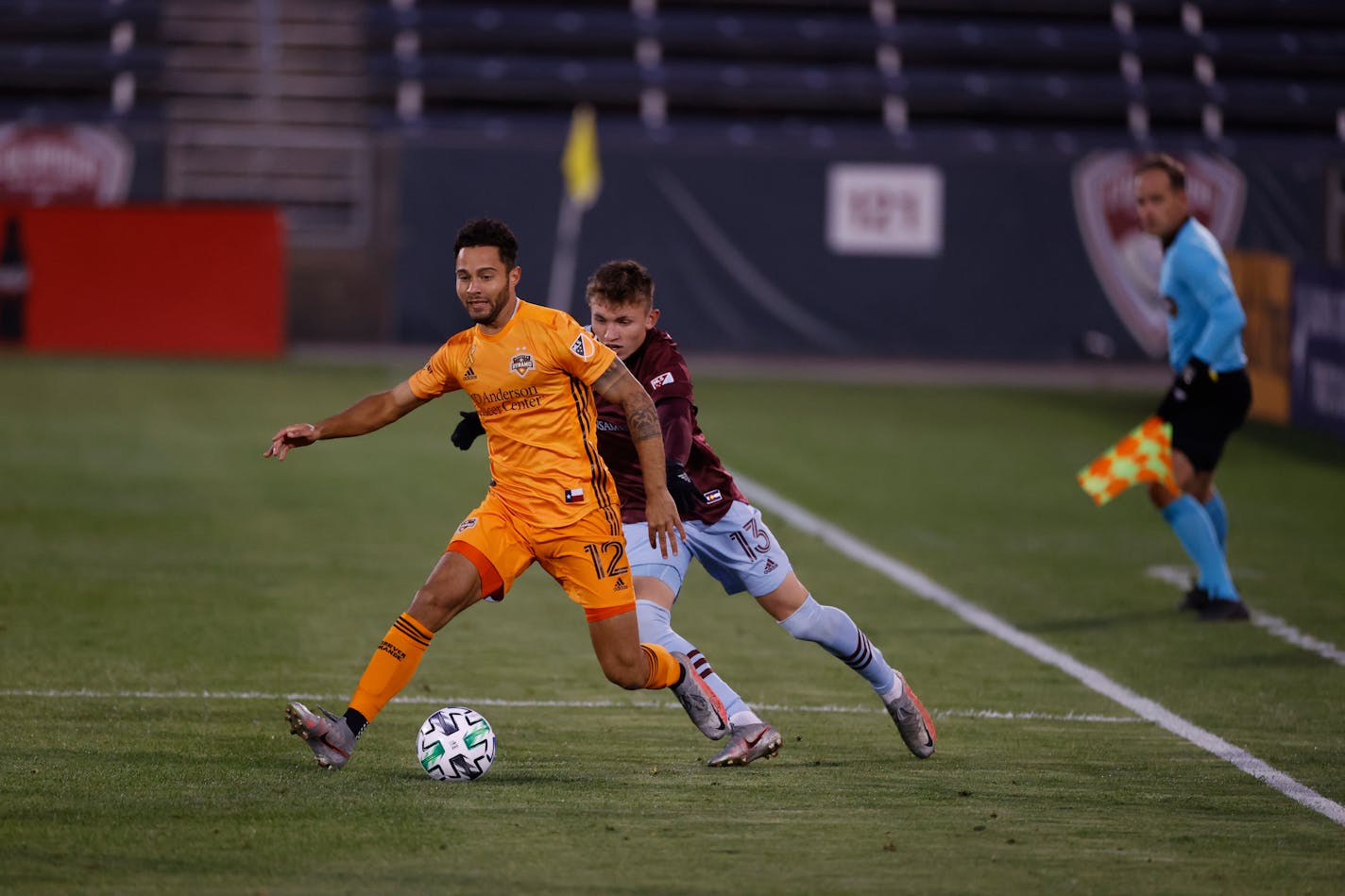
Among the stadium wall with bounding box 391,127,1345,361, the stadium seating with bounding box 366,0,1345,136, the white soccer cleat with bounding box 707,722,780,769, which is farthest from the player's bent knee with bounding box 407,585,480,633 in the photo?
the stadium seating with bounding box 366,0,1345,136

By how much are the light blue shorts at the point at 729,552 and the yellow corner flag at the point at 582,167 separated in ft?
57.3

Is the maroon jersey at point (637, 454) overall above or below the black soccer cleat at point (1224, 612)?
above

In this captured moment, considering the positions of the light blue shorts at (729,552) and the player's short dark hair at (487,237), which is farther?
the light blue shorts at (729,552)

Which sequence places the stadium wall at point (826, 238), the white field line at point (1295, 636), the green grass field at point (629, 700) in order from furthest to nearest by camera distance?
the stadium wall at point (826, 238) < the white field line at point (1295, 636) < the green grass field at point (629, 700)

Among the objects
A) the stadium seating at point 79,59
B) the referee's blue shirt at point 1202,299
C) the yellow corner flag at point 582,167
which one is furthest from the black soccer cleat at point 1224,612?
the stadium seating at point 79,59

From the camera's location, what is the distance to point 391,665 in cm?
639

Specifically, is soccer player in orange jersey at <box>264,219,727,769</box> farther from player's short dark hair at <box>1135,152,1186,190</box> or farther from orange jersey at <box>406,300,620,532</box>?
player's short dark hair at <box>1135,152,1186,190</box>

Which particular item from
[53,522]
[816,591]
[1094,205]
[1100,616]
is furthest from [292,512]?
[1094,205]

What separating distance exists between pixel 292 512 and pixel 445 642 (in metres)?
3.93

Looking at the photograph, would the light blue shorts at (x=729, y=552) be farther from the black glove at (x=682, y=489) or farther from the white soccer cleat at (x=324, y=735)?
the white soccer cleat at (x=324, y=735)

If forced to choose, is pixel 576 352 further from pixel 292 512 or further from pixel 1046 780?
pixel 292 512

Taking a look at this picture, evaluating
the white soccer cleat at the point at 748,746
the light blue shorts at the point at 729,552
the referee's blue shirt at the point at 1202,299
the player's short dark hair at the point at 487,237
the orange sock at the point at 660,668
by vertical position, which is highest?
the player's short dark hair at the point at 487,237

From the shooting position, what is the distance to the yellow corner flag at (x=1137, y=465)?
978 cm

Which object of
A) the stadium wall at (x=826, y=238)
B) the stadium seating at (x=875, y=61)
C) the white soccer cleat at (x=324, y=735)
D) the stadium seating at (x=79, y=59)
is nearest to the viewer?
the white soccer cleat at (x=324, y=735)
